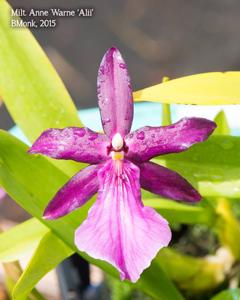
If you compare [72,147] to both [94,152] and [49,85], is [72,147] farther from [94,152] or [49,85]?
[49,85]

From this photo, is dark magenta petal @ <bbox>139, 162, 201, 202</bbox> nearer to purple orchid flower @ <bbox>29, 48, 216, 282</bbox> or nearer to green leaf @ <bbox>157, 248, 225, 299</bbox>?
purple orchid flower @ <bbox>29, 48, 216, 282</bbox>

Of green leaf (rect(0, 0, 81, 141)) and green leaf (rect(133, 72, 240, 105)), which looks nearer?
green leaf (rect(133, 72, 240, 105))

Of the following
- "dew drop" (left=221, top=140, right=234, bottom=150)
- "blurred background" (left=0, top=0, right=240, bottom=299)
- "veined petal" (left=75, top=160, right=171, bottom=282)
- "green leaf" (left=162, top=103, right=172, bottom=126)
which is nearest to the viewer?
"veined petal" (left=75, top=160, right=171, bottom=282)

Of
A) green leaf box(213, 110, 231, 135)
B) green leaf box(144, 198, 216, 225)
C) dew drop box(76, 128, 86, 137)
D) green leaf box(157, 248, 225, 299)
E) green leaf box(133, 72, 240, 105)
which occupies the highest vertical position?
green leaf box(133, 72, 240, 105)

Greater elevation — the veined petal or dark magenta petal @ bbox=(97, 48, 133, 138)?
dark magenta petal @ bbox=(97, 48, 133, 138)

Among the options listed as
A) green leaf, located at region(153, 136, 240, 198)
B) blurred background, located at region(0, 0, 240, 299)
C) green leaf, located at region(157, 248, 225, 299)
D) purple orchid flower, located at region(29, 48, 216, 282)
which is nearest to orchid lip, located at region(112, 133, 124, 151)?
purple orchid flower, located at region(29, 48, 216, 282)

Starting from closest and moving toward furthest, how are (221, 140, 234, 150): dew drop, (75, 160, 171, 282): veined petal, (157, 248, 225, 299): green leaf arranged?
(75, 160, 171, 282): veined petal
(221, 140, 234, 150): dew drop
(157, 248, 225, 299): green leaf

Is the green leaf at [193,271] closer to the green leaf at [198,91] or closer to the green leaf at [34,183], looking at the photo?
the green leaf at [34,183]

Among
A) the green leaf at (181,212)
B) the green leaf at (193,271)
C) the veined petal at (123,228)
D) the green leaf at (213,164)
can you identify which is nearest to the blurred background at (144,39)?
the green leaf at (193,271)
